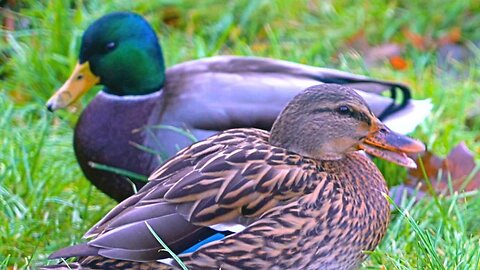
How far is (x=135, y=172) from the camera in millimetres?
4508

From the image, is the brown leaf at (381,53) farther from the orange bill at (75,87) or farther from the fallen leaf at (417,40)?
the orange bill at (75,87)

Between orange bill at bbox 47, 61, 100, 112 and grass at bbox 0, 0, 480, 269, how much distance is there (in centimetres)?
10

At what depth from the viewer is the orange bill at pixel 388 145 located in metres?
3.47

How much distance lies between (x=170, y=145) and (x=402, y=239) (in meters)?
1.10

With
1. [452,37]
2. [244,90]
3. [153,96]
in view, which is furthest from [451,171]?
[452,37]

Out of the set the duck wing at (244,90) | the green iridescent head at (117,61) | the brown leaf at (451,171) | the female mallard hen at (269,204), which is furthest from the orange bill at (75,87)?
the brown leaf at (451,171)

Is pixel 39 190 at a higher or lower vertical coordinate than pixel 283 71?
lower

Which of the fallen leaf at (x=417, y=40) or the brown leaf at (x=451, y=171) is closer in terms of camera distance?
the brown leaf at (x=451, y=171)

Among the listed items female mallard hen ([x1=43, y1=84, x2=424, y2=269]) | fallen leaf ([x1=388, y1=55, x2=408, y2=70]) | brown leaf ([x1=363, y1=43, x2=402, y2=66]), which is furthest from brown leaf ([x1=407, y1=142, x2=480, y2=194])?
brown leaf ([x1=363, y1=43, x2=402, y2=66])

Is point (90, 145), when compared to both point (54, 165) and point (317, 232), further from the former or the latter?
point (317, 232)

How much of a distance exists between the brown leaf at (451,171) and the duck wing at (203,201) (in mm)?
1395

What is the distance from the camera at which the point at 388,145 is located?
347 cm

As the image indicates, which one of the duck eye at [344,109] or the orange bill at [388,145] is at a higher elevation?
the duck eye at [344,109]

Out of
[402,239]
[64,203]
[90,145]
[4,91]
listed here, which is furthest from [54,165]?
[402,239]
